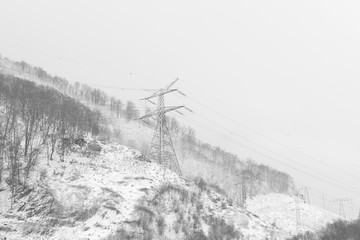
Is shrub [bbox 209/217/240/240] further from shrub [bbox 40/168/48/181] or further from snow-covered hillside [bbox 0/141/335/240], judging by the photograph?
shrub [bbox 40/168/48/181]

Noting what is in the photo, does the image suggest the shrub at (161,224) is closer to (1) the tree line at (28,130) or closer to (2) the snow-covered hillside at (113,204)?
(2) the snow-covered hillside at (113,204)

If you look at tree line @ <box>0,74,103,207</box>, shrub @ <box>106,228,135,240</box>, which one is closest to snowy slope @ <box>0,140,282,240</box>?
shrub @ <box>106,228,135,240</box>

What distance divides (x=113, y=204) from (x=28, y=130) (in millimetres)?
15010

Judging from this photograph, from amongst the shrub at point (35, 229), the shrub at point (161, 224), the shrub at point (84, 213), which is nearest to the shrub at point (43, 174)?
the shrub at point (84, 213)

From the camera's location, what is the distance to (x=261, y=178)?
134m

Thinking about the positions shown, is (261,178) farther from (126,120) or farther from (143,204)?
(143,204)

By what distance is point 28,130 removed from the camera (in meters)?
40.4

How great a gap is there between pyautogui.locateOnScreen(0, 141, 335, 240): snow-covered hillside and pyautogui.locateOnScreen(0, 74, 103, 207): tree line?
1.41 m

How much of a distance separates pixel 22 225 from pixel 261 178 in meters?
116

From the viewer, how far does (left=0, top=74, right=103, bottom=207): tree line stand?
108 feet

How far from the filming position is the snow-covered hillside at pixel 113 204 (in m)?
27.7

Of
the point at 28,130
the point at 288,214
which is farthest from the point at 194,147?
the point at 28,130

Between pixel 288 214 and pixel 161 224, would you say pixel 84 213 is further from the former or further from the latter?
pixel 288 214

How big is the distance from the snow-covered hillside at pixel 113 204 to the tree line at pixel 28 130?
141 centimetres
